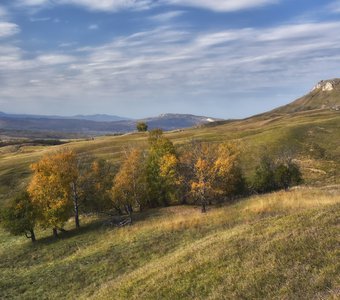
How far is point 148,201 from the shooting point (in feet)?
194

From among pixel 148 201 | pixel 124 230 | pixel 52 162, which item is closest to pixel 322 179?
pixel 148 201

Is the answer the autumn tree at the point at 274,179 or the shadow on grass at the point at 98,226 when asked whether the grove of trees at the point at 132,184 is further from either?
the shadow on grass at the point at 98,226

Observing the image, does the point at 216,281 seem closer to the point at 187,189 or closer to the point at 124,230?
the point at 124,230

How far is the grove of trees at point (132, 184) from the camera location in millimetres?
47219

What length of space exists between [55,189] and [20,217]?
5048mm

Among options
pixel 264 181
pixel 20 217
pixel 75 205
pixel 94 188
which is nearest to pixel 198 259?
pixel 75 205

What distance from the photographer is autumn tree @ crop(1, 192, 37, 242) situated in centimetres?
4591

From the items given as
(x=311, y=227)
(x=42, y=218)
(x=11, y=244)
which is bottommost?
(x=11, y=244)

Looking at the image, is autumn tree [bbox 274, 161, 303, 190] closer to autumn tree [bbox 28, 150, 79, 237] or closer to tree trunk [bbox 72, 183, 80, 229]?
tree trunk [bbox 72, 183, 80, 229]

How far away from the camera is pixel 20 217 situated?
4678 cm

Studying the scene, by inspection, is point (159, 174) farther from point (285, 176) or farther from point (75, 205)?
point (285, 176)

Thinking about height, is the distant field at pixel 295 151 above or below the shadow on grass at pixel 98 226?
above

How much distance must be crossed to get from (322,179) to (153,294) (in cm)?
5677

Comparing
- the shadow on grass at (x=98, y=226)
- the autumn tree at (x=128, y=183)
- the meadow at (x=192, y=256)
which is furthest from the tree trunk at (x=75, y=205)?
the autumn tree at (x=128, y=183)
